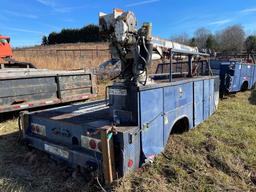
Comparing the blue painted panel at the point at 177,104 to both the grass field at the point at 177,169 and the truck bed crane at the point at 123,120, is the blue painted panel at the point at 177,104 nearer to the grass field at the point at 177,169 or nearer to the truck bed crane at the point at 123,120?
the truck bed crane at the point at 123,120

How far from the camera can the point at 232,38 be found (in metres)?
56.5

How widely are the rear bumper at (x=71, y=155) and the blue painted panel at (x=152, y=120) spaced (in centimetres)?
62

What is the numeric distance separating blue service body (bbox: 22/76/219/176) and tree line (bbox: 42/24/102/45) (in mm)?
46137

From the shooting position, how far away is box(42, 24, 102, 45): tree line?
4969 cm

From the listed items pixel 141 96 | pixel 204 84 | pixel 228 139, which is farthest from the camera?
pixel 204 84

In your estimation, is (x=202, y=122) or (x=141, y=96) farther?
(x=202, y=122)

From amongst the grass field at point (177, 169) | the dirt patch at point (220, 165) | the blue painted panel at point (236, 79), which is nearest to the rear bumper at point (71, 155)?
the grass field at point (177, 169)

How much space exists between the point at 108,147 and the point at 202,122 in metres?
2.99

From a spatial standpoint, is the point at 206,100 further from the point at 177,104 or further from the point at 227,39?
the point at 227,39

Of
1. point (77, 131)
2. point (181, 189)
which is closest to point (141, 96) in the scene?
point (77, 131)

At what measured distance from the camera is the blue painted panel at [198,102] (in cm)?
452

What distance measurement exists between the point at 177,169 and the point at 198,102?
68.3 inches

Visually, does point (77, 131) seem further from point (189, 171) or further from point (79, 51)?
point (79, 51)

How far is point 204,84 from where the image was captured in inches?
195
